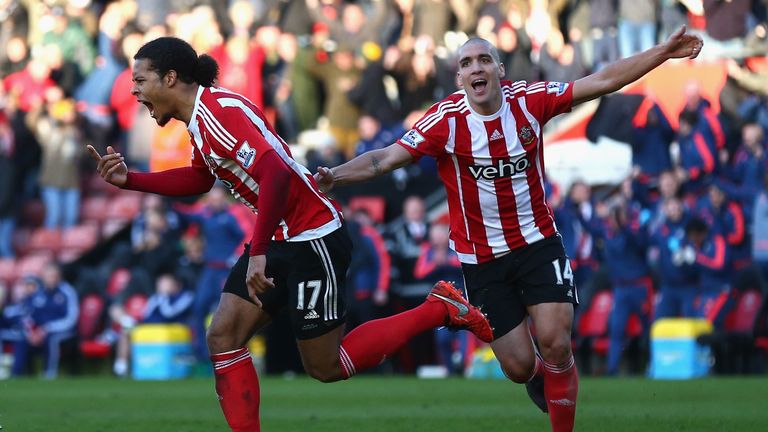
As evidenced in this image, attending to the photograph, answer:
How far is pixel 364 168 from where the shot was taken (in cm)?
862

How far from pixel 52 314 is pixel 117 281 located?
973 millimetres

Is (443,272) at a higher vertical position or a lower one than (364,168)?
lower

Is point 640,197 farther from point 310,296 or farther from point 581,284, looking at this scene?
point 310,296

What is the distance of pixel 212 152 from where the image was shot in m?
7.79

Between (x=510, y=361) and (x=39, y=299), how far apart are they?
1228 centimetres

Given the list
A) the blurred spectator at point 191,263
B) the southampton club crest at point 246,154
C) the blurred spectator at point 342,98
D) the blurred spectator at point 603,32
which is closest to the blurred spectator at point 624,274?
the blurred spectator at point 603,32

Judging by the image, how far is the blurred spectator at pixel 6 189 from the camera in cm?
A: 2148

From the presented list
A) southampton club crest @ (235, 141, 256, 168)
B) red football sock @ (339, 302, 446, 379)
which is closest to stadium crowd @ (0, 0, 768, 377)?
red football sock @ (339, 302, 446, 379)

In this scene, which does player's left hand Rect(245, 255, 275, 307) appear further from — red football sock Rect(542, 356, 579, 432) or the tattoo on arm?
red football sock Rect(542, 356, 579, 432)

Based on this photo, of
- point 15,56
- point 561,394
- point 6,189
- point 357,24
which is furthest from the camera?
point 15,56

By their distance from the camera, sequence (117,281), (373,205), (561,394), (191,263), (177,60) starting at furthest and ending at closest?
(117,281) → (191,263) → (373,205) → (561,394) → (177,60)

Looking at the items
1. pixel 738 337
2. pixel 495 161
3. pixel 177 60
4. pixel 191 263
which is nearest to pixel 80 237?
pixel 191 263

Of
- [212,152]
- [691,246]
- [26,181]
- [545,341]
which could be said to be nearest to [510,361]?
[545,341]

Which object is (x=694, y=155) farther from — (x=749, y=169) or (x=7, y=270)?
(x=7, y=270)
